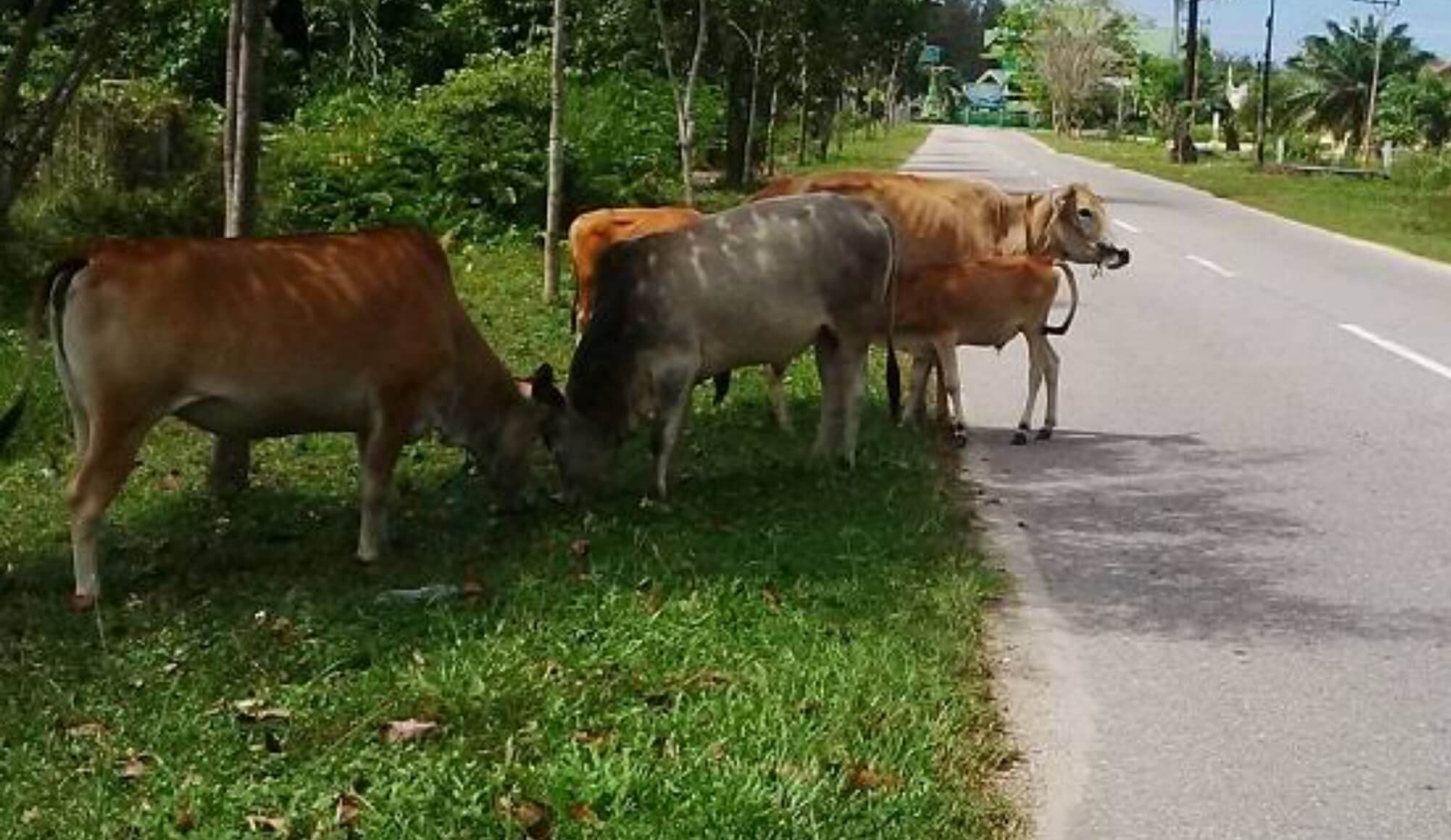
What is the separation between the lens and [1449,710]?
5.95m

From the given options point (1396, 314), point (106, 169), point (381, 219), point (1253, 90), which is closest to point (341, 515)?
point (106, 169)

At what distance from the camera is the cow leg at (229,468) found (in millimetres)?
8523

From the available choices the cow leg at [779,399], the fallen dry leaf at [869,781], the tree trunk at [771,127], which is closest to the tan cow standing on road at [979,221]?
the cow leg at [779,399]

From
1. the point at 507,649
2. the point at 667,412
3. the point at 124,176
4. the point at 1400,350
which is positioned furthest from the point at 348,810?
the point at 124,176

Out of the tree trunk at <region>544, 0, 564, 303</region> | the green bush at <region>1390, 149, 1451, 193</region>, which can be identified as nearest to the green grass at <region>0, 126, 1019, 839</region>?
the tree trunk at <region>544, 0, 564, 303</region>

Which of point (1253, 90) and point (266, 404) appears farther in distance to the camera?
point (1253, 90)

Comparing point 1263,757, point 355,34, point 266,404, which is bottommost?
point 1263,757

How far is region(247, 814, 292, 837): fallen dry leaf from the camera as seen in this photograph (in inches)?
181

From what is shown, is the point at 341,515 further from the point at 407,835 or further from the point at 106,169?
the point at 106,169

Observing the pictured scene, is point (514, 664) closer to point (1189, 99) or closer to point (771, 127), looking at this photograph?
point (771, 127)

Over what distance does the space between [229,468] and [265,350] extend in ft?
5.65

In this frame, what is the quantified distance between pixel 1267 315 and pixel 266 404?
11.3 m

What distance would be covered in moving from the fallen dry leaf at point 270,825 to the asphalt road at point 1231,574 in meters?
1.93

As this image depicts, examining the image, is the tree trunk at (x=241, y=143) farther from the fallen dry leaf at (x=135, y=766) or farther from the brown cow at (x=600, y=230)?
the fallen dry leaf at (x=135, y=766)
